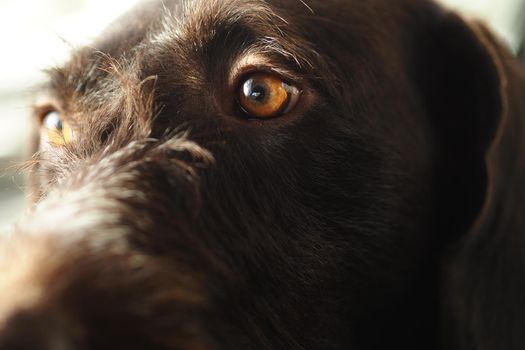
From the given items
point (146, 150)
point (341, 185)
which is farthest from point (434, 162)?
point (146, 150)

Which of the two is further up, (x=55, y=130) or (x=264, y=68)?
(x=264, y=68)

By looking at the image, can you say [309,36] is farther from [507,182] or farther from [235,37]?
[507,182]

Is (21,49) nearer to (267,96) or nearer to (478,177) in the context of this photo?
(267,96)

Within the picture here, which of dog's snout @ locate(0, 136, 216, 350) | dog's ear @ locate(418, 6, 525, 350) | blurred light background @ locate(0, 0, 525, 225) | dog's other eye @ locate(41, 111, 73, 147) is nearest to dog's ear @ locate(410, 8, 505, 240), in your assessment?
dog's ear @ locate(418, 6, 525, 350)

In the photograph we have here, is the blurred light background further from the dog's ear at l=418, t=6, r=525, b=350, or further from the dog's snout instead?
the dog's snout

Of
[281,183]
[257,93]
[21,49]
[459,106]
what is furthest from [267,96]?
[21,49]

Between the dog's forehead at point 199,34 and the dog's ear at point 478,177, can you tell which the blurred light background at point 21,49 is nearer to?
the dog's ear at point 478,177
